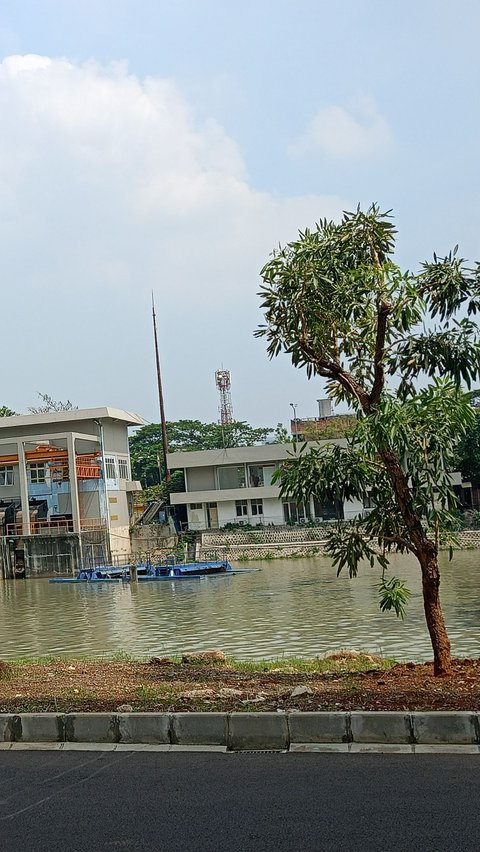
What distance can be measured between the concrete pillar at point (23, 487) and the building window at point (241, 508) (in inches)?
547

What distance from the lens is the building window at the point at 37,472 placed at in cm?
5634

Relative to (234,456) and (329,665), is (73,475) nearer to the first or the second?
(234,456)

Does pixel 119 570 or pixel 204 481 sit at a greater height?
pixel 204 481

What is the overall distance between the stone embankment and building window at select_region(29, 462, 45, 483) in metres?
10.8

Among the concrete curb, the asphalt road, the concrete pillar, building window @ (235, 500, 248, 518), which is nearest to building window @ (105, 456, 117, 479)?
the concrete pillar

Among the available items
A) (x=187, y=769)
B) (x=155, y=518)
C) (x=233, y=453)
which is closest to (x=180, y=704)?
(x=187, y=769)

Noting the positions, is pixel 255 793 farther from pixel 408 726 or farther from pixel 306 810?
pixel 408 726

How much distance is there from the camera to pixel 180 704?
7719mm

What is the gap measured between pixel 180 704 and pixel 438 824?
3278mm

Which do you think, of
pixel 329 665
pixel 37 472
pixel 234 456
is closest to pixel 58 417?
pixel 37 472

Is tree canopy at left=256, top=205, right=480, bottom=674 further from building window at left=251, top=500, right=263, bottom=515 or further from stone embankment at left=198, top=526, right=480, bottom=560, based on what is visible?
building window at left=251, top=500, right=263, bottom=515

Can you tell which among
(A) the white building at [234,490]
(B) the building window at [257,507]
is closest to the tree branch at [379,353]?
(A) the white building at [234,490]

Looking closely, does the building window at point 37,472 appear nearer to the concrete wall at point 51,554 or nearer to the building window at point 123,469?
the concrete wall at point 51,554

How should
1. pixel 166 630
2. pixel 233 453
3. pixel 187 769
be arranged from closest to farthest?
pixel 187 769 → pixel 166 630 → pixel 233 453
